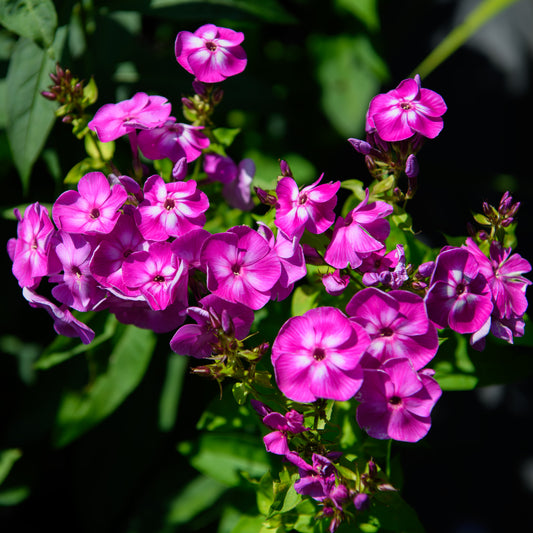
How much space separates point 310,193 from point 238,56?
15.8 inches

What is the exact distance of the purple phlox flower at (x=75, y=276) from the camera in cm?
114

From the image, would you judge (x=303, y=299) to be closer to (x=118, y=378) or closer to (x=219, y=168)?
(x=219, y=168)

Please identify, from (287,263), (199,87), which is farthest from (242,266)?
(199,87)

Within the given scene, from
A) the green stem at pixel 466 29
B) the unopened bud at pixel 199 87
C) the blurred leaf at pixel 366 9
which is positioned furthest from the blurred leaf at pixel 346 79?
the unopened bud at pixel 199 87

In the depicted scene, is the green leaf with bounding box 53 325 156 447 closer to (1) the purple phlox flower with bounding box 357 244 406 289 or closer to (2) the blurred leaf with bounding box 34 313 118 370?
(2) the blurred leaf with bounding box 34 313 118 370

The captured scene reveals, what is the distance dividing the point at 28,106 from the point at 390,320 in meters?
1.03

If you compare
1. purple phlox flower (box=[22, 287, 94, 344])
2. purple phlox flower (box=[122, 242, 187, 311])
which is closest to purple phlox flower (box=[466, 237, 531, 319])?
purple phlox flower (box=[122, 242, 187, 311])

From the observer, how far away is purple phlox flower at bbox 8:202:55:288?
1169mm

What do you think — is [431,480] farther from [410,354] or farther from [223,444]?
[410,354]

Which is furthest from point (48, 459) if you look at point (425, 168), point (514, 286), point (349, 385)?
point (425, 168)

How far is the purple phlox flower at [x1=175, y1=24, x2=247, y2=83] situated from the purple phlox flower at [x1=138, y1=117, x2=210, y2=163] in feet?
0.39

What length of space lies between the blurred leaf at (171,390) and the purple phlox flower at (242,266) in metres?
0.79

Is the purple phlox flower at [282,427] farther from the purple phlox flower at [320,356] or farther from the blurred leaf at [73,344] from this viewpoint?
the blurred leaf at [73,344]

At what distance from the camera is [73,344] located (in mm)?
1531
